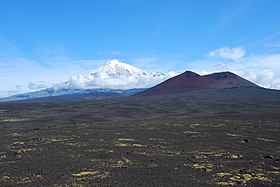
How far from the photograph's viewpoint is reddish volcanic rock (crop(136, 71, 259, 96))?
15800 cm

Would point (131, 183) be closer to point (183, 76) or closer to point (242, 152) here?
point (242, 152)

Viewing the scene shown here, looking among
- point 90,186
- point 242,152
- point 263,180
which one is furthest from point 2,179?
point 242,152

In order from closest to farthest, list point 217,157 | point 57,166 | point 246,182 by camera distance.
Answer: point 246,182 < point 57,166 < point 217,157

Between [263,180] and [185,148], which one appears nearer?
[263,180]

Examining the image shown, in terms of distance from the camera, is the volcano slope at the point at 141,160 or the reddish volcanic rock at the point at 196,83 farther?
the reddish volcanic rock at the point at 196,83

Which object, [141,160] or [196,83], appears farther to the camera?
[196,83]

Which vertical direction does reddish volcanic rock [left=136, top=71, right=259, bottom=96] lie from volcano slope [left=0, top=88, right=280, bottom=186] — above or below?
above

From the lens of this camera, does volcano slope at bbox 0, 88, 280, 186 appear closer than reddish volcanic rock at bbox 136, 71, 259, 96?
Yes

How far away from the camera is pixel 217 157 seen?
63.3 ft

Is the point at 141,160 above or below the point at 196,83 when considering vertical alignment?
below

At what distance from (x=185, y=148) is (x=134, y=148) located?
12.2 ft

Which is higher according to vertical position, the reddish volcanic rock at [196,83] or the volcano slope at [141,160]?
the reddish volcanic rock at [196,83]

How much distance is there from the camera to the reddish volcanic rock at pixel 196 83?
15800cm

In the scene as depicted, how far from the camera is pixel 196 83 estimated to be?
164875mm
